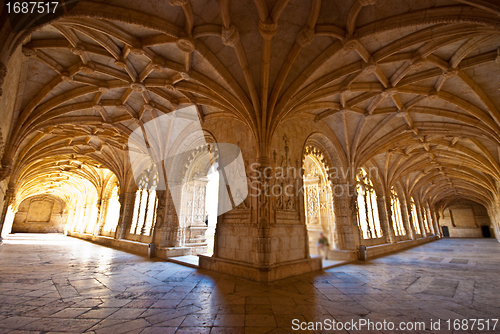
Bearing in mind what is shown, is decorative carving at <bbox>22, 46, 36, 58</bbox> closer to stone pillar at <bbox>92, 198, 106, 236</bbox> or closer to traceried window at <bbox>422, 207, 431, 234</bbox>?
stone pillar at <bbox>92, 198, 106, 236</bbox>

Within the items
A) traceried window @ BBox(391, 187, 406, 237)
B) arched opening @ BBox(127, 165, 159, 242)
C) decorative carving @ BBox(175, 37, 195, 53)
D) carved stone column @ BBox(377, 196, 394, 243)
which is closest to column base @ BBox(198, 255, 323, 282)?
decorative carving @ BBox(175, 37, 195, 53)

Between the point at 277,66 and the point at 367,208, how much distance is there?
10172 mm

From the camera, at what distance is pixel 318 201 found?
1072 centimetres

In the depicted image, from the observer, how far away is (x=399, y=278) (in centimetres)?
604

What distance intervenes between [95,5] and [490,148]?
685 inches

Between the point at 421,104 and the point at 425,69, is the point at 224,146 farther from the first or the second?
the point at 421,104

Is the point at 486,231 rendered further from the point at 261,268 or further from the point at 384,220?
the point at 261,268

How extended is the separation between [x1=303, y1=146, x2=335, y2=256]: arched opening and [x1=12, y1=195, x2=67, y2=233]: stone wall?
34.5 metres

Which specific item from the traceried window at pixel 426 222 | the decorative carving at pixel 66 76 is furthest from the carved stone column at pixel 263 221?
the traceried window at pixel 426 222

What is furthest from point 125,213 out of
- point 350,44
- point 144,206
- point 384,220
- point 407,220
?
point 407,220

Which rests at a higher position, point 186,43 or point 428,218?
point 186,43

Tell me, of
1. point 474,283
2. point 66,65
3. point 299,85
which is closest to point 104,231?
point 66,65

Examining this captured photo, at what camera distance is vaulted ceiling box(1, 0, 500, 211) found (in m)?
4.78

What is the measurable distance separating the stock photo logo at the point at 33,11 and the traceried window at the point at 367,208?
12.7 meters
